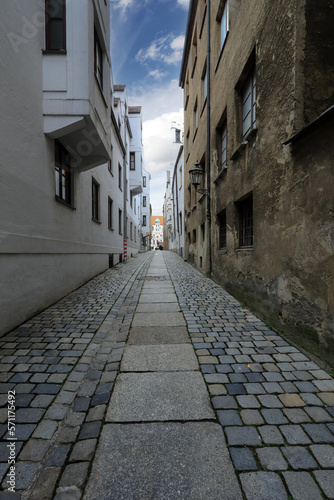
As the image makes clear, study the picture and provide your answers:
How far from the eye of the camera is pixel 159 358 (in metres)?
2.91

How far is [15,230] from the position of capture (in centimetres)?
392

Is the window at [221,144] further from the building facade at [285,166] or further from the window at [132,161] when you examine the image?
the window at [132,161]

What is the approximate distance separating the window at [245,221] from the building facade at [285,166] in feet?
0.08

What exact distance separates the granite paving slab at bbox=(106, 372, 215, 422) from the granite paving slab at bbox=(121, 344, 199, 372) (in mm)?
119

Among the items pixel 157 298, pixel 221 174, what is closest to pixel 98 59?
pixel 221 174

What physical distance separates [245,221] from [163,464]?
16.5 feet

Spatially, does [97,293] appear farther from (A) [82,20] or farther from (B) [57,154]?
(A) [82,20]

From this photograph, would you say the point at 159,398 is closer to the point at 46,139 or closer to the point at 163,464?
the point at 163,464

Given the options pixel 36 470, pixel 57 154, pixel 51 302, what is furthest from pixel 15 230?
pixel 36 470

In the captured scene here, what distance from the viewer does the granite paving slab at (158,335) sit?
11.2 ft

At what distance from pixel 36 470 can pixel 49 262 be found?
4069 millimetres

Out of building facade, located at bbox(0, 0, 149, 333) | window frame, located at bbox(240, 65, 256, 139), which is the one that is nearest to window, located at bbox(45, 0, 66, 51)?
building facade, located at bbox(0, 0, 149, 333)

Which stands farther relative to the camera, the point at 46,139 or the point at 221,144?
the point at 221,144

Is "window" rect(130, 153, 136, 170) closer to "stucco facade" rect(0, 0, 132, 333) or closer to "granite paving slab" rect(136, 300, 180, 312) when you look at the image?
"stucco facade" rect(0, 0, 132, 333)
